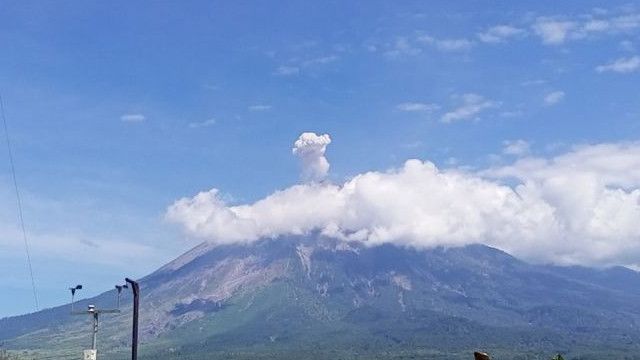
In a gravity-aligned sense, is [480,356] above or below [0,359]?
below

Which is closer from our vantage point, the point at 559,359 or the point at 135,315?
the point at 559,359

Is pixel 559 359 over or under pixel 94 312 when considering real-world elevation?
under

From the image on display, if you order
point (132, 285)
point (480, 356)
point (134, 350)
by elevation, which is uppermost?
point (132, 285)

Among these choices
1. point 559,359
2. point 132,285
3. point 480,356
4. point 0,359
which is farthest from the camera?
point 0,359

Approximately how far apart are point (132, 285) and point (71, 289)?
404 centimetres

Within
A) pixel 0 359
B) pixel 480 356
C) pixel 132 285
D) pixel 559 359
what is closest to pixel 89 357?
pixel 132 285

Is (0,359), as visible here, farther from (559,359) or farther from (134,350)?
(559,359)

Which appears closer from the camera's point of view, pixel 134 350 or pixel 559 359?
pixel 559 359

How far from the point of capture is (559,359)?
69.3 ft

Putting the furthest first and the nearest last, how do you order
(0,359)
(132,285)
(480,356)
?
1. (0,359)
2. (132,285)
3. (480,356)

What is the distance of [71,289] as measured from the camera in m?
43.2

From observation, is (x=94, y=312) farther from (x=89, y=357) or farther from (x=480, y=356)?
(x=480, y=356)

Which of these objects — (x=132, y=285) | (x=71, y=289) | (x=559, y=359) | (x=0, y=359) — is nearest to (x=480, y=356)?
(x=559, y=359)

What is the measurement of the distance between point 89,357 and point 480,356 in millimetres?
33456
